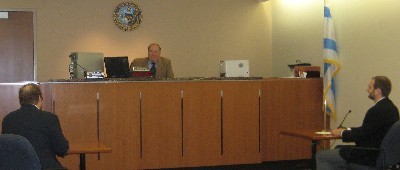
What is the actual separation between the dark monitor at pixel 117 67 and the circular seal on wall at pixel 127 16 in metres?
2.30

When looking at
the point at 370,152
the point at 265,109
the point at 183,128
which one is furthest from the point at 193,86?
the point at 370,152

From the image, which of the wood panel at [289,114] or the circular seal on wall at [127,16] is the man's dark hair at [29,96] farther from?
the circular seal on wall at [127,16]

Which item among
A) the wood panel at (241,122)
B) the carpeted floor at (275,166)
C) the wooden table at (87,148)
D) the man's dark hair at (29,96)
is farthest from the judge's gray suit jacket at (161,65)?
the man's dark hair at (29,96)

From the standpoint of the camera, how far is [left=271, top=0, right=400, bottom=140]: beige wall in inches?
287

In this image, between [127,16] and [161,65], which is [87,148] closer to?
[161,65]

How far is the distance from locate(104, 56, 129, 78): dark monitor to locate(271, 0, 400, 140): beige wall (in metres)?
2.92

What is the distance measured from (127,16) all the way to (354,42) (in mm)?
4086

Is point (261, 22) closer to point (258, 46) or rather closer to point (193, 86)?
point (258, 46)

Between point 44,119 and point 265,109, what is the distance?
406cm

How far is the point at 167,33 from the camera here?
1073cm

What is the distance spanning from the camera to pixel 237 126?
8.18 m

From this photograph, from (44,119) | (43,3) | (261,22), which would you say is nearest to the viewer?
(44,119)

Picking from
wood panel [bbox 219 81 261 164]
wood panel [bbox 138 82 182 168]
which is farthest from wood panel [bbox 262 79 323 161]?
wood panel [bbox 138 82 182 168]

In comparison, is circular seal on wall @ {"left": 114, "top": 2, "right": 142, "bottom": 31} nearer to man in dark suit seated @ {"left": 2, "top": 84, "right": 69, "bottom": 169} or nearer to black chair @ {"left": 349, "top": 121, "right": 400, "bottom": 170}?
man in dark suit seated @ {"left": 2, "top": 84, "right": 69, "bottom": 169}
